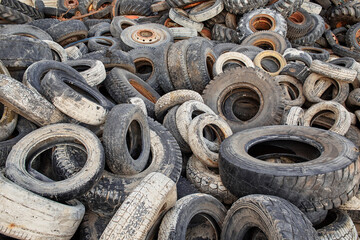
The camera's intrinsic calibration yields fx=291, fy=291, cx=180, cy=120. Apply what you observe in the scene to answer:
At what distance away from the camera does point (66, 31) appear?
5809mm

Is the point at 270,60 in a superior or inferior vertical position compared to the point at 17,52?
inferior

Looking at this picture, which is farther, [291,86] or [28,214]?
[291,86]

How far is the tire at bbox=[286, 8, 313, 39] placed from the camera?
732 centimetres

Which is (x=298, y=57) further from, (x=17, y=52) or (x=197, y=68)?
(x=17, y=52)

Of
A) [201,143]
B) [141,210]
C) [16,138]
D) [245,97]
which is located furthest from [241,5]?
[141,210]

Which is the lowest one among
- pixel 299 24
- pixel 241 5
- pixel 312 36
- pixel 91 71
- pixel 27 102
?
pixel 312 36

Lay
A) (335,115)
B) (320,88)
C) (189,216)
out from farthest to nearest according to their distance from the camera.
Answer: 1. (320,88)
2. (335,115)
3. (189,216)

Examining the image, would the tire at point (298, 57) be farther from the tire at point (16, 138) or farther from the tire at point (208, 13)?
the tire at point (16, 138)

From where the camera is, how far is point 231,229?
221cm

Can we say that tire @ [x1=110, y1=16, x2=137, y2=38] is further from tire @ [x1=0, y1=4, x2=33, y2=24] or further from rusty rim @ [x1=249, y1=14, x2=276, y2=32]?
rusty rim @ [x1=249, y1=14, x2=276, y2=32]

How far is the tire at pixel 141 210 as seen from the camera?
76.9 inches

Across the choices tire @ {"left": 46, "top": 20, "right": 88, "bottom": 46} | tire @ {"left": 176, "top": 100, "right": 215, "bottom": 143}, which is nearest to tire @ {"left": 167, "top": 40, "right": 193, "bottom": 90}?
tire @ {"left": 176, "top": 100, "right": 215, "bottom": 143}

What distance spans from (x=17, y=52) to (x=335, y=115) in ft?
14.2

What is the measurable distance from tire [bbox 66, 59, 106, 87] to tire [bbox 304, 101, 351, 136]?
117 inches
